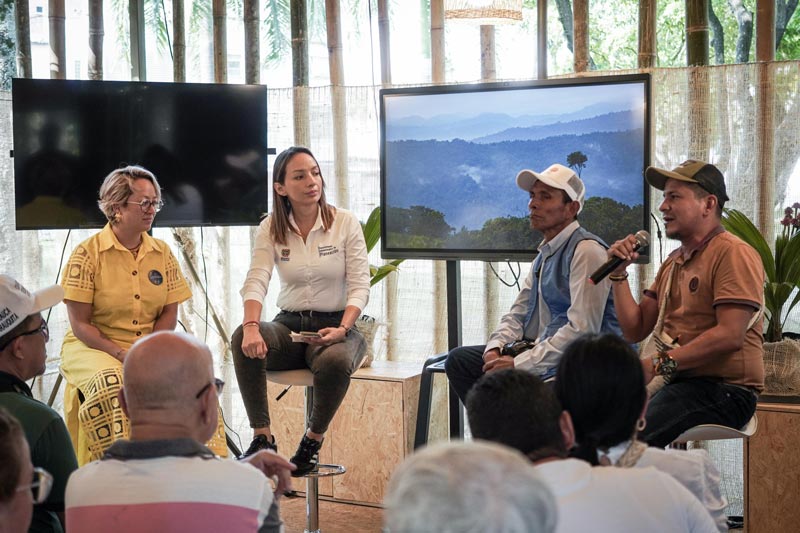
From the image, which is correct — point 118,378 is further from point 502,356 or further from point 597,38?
point 597,38

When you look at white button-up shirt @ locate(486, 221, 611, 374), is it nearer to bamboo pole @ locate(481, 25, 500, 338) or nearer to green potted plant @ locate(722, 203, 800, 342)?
green potted plant @ locate(722, 203, 800, 342)

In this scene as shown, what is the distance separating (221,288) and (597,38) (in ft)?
7.73

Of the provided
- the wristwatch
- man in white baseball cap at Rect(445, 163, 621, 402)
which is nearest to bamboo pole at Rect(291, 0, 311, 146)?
man in white baseball cap at Rect(445, 163, 621, 402)

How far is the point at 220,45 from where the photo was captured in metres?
5.33

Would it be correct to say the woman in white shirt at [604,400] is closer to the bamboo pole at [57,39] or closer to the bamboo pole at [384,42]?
the bamboo pole at [384,42]

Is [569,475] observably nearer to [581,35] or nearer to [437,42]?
[581,35]

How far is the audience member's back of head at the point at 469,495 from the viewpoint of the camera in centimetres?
104

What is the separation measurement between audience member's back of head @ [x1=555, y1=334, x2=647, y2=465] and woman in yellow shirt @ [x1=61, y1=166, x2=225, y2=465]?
7.43 ft

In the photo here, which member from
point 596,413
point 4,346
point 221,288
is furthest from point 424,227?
point 596,413

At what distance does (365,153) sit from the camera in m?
4.95

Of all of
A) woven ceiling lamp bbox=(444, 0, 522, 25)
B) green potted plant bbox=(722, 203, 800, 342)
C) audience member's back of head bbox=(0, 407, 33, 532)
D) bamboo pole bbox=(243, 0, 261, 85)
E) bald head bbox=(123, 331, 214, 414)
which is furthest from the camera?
bamboo pole bbox=(243, 0, 261, 85)

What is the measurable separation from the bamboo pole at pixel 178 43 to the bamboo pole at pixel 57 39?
0.59 meters

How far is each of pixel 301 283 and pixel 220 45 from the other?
188cm

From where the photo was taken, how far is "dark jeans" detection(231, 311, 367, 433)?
3.77m
